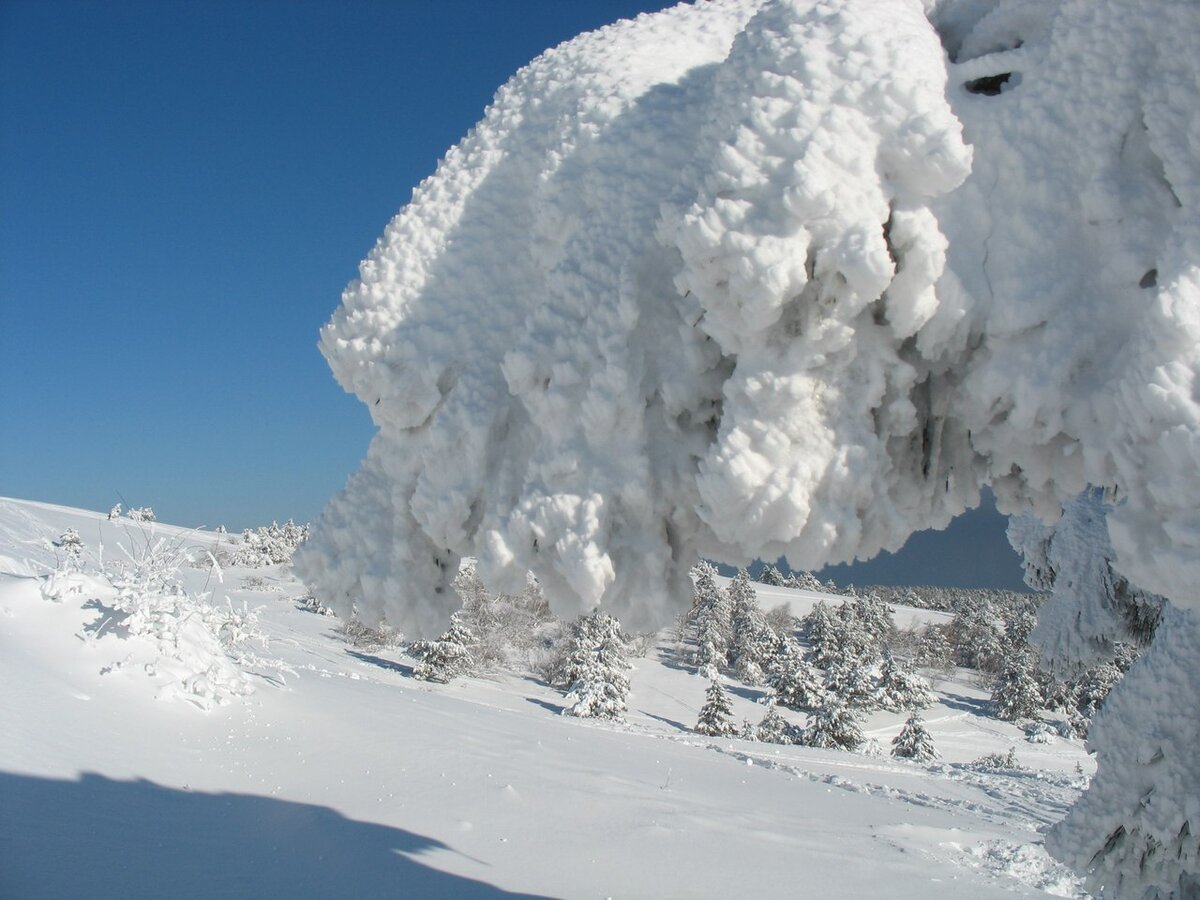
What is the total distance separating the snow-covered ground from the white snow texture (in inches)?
162

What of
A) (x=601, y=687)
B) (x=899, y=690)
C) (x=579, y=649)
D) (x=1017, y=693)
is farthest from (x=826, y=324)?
(x=1017, y=693)

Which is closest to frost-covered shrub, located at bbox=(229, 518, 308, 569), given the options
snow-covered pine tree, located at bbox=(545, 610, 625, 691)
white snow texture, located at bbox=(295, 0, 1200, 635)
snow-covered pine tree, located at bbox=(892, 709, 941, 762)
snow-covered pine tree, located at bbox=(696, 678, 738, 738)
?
snow-covered pine tree, located at bbox=(545, 610, 625, 691)

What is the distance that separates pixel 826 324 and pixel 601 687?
1013 inches

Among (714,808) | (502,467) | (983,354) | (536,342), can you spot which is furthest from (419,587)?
(714,808)

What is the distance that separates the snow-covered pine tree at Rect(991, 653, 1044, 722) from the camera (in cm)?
3572

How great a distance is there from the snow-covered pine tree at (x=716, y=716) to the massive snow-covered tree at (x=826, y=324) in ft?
86.5

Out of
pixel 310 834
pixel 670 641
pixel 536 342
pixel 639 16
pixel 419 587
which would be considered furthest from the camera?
pixel 670 641

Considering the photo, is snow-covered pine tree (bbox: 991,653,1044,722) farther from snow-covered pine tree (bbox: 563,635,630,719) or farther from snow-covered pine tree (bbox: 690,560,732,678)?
snow-covered pine tree (bbox: 563,635,630,719)

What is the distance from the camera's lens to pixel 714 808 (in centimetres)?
940

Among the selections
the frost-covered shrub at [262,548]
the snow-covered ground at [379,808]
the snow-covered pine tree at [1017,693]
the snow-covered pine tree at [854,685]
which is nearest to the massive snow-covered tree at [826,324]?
the snow-covered ground at [379,808]

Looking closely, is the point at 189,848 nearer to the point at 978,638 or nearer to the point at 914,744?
the point at 914,744

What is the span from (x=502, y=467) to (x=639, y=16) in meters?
1.65

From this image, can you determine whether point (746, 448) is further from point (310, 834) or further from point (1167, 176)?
point (310, 834)

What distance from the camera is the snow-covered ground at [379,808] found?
5156 mm
